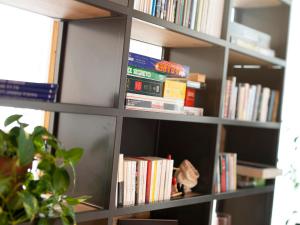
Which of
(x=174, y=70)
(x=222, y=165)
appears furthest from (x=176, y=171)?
(x=174, y=70)

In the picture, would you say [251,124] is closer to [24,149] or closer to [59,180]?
[59,180]

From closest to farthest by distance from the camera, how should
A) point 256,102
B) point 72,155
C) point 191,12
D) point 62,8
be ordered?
1. point 72,155
2. point 62,8
3. point 191,12
4. point 256,102

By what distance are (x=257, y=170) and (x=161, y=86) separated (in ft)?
3.41

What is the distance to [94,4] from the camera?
59.4 inches

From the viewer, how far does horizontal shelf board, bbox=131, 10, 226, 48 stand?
1779 millimetres

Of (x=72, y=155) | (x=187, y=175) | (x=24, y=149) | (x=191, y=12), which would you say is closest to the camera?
(x=24, y=149)

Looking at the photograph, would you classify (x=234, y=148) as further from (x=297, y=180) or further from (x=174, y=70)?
(x=174, y=70)

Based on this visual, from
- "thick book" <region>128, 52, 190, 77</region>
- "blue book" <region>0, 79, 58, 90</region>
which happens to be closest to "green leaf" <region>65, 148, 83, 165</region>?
"blue book" <region>0, 79, 58, 90</region>

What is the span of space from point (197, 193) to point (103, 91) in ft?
3.03

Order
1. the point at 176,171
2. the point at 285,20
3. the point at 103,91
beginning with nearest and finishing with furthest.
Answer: the point at 103,91, the point at 176,171, the point at 285,20

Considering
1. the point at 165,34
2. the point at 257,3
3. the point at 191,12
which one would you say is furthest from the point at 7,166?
the point at 257,3

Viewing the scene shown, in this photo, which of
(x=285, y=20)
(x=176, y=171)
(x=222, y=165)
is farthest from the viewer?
(x=285, y=20)

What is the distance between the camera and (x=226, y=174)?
241 centimetres

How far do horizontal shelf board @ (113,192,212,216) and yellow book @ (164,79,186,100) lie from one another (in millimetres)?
550
